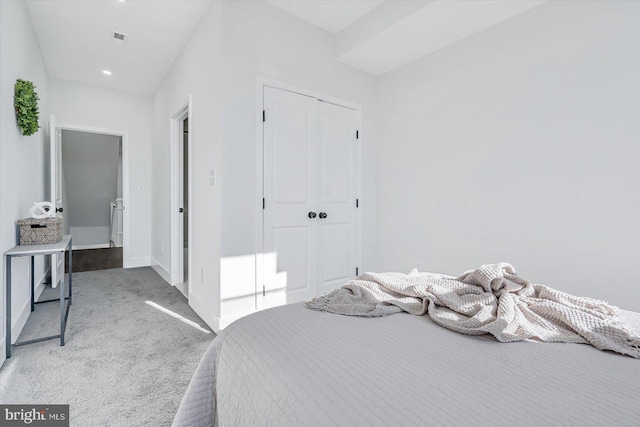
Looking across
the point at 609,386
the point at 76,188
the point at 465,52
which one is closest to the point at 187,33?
the point at 465,52

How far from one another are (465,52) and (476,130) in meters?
0.73

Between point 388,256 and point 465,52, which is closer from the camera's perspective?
point 465,52

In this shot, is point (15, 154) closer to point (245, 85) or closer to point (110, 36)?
point (110, 36)

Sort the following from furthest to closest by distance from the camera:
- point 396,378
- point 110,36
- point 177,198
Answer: point 177,198 < point 110,36 < point 396,378

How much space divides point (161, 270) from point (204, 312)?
192 centimetres

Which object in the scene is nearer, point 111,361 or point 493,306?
point 493,306

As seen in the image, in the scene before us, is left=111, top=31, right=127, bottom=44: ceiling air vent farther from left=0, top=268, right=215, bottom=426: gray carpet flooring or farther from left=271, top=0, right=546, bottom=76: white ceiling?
left=0, top=268, right=215, bottom=426: gray carpet flooring

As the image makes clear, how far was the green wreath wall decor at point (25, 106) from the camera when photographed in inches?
95.7

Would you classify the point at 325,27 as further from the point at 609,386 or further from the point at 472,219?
the point at 609,386

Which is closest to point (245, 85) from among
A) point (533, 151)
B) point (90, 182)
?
point (533, 151)

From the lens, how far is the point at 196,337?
244 centimetres

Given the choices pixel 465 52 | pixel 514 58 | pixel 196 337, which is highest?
pixel 465 52

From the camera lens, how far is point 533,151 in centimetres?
239

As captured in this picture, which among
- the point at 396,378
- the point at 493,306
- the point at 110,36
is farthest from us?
the point at 110,36
